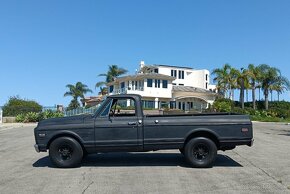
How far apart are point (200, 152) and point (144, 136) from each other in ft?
4.81

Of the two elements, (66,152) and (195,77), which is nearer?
(66,152)

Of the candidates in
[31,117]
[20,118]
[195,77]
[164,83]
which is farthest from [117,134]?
[195,77]

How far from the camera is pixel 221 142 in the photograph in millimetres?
10273

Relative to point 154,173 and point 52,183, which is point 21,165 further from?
point 154,173

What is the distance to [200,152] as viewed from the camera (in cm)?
1028

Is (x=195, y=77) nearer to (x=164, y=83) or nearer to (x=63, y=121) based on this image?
(x=164, y=83)

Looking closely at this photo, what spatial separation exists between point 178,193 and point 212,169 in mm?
2745

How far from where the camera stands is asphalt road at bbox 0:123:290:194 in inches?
311

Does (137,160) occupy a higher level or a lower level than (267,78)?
lower

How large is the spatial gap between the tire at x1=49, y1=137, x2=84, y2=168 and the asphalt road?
0.74 ft

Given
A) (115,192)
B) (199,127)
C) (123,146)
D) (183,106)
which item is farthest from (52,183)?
(183,106)

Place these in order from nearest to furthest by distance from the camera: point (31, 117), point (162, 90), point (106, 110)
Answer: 1. point (106, 110)
2. point (31, 117)
3. point (162, 90)

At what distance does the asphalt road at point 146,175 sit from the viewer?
7.89 meters

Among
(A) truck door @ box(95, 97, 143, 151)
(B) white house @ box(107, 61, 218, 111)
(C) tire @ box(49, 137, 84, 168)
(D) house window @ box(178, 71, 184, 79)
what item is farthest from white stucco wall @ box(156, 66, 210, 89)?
(C) tire @ box(49, 137, 84, 168)
